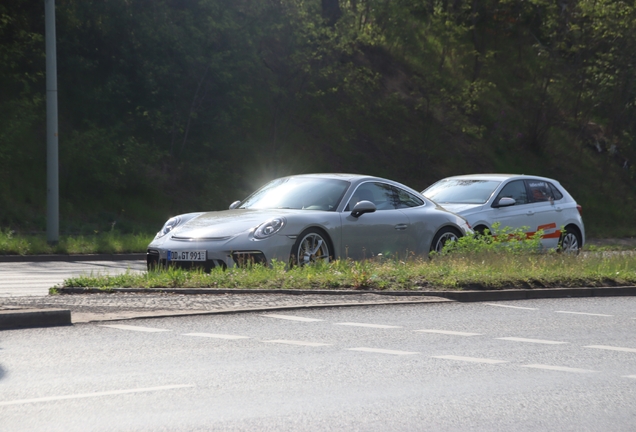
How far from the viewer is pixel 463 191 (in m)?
18.1

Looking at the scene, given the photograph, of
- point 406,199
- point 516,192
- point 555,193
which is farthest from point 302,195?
point 555,193

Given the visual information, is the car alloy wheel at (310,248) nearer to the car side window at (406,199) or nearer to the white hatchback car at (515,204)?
the car side window at (406,199)

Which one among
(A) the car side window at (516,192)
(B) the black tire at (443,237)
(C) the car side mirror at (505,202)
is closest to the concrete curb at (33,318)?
(B) the black tire at (443,237)

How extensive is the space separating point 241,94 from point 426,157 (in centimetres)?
860

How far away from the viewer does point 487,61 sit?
4453cm

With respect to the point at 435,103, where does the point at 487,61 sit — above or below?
above

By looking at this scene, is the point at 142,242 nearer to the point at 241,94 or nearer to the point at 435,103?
the point at 241,94

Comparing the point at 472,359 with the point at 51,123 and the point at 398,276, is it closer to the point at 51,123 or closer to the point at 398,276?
the point at 398,276

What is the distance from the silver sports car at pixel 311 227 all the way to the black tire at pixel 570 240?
12.6 feet

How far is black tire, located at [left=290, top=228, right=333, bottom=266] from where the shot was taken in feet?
42.0

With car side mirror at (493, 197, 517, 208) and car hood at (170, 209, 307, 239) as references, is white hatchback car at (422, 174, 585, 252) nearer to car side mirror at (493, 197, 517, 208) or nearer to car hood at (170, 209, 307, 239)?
car side mirror at (493, 197, 517, 208)

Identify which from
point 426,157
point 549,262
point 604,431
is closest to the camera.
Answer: point 604,431

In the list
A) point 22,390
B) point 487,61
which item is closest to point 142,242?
point 22,390

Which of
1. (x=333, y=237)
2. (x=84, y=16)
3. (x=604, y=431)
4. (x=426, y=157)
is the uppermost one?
(x=84, y=16)
